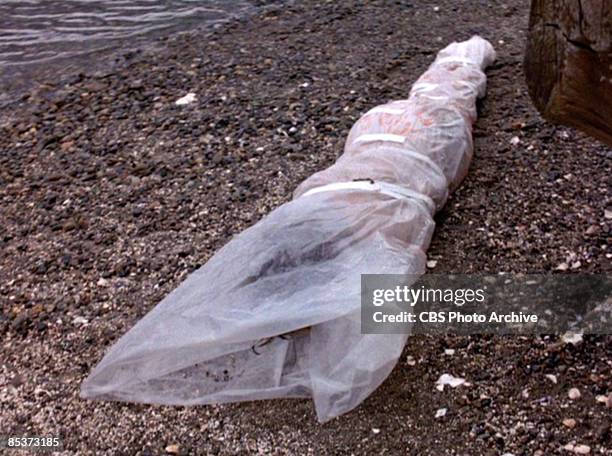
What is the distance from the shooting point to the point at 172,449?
2.15m

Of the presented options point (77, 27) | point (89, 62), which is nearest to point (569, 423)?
point (89, 62)

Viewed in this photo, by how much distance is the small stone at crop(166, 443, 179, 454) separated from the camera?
2139mm

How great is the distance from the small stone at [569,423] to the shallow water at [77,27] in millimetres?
3890

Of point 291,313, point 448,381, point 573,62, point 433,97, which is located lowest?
point 448,381

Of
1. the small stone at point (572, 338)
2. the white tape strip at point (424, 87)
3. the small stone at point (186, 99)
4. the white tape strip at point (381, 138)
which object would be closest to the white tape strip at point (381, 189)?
the white tape strip at point (381, 138)

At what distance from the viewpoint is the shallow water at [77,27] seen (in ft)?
17.1

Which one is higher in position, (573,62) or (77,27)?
(573,62)

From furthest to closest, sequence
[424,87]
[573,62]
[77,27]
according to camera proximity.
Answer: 1. [77,27]
2. [424,87]
3. [573,62]

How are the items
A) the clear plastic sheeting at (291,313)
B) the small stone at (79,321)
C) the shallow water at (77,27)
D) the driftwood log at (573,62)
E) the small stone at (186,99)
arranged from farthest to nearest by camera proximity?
the shallow water at (77,27) → the small stone at (186,99) → the small stone at (79,321) → the clear plastic sheeting at (291,313) → the driftwood log at (573,62)

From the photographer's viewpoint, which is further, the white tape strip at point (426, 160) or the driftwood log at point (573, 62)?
the white tape strip at point (426, 160)

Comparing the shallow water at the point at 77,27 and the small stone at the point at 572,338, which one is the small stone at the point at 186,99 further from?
the small stone at the point at 572,338

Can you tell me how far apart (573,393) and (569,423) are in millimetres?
114

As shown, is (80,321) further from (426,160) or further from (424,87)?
(424,87)

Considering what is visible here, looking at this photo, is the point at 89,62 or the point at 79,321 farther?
the point at 89,62
